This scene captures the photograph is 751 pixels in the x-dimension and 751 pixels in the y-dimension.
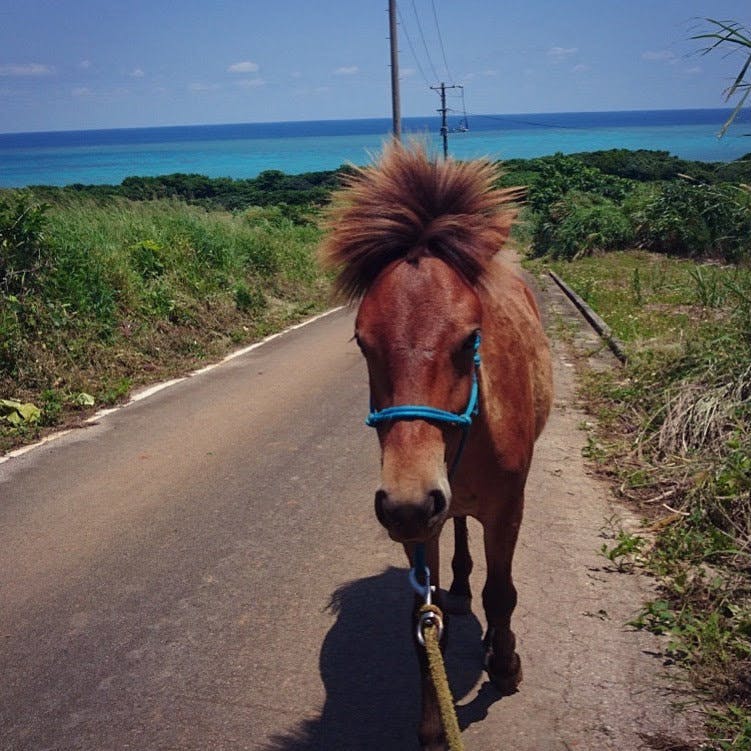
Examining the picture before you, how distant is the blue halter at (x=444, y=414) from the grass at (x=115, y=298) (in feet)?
20.1

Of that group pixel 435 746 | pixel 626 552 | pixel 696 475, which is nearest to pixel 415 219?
pixel 435 746

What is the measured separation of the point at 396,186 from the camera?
10.8ft

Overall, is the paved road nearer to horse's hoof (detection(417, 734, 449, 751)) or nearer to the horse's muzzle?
horse's hoof (detection(417, 734, 449, 751))

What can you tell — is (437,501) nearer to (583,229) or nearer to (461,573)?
(461,573)

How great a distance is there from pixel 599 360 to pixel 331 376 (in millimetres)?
3336

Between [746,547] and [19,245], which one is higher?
[19,245]

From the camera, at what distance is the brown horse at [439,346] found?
8.78ft

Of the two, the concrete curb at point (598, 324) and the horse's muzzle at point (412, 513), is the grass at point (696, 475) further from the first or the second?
the horse's muzzle at point (412, 513)

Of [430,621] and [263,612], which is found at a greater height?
[430,621]

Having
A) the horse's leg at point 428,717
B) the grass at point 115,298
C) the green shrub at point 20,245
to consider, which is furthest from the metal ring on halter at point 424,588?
the green shrub at point 20,245

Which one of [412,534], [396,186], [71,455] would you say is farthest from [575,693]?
[71,455]

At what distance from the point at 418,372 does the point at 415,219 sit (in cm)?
72

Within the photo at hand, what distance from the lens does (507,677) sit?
364 cm

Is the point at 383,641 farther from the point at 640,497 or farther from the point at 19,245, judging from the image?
the point at 19,245
